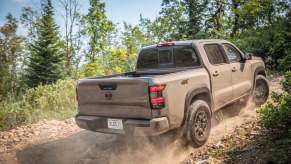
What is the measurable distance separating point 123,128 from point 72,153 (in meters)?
1.56

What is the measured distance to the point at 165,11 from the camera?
975 inches

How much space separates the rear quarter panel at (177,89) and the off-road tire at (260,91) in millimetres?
2820

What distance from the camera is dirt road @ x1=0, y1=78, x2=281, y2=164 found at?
4281 millimetres

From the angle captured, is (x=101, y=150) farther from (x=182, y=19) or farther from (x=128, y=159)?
(x=182, y=19)

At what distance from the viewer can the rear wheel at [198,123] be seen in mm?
3994

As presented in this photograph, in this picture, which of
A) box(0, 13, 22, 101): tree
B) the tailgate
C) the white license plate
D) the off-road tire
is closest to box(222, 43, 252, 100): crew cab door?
the off-road tire

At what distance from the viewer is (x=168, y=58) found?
497cm

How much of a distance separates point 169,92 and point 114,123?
0.99 meters

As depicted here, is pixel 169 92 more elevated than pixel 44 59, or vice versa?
pixel 44 59

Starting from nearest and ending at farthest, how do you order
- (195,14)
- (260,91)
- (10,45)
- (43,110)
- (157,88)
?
(157,88)
(260,91)
(43,110)
(195,14)
(10,45)

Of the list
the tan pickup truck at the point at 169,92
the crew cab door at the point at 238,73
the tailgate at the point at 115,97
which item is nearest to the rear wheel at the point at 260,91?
the crew cab door at the point at 238,73

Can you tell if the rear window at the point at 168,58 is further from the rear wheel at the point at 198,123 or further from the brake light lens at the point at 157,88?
the brake light lens at the point at 157,88

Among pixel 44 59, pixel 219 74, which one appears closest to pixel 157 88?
pixel 219 74

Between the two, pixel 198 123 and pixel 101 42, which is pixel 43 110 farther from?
pixel 101 42
